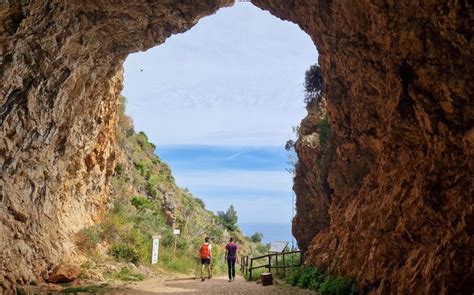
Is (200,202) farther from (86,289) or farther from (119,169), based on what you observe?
(86,289)

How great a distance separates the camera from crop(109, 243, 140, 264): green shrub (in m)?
17.8

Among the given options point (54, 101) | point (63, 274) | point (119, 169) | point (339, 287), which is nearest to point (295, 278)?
point (339, 287)

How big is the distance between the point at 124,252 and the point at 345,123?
10.9m

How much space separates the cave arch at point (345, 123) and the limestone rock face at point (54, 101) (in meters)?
0.05

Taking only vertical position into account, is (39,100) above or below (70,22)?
below

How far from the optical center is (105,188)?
68.3 feet

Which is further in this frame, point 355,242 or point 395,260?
point 355,242

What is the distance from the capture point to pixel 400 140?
9.54 m

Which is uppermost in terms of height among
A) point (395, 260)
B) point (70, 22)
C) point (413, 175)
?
point (70, 22)

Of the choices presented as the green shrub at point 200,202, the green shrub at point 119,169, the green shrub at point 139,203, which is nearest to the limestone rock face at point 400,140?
the green shrub at point 139,203

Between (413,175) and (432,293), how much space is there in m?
2.79

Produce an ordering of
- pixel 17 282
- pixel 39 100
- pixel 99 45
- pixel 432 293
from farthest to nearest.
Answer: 1. pixel 99 45
2. pixel 39 100
3. pixel 17 282
4. pixel 432 293

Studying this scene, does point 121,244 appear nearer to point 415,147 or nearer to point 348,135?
point 348,135

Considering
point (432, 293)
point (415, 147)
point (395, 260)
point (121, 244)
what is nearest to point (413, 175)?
→ point (415, 147)
